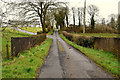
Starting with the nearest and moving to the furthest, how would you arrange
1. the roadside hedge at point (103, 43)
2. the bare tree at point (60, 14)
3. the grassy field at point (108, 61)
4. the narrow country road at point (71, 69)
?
the narrow country road at point (71, 69)
the grassy field at point (108, 61)
the roadside hedge at point (103, 43)
the bare tree at point (60, 14)

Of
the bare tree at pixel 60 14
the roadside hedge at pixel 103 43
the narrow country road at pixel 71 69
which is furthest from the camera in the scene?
the bare tree at pixel 60 14

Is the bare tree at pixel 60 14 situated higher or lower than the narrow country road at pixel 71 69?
Answer: higher

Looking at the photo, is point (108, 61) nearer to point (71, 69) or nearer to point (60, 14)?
point (71, 69)

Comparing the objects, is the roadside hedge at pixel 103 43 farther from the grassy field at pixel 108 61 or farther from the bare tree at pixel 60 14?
the bare tree at pixel 60 14

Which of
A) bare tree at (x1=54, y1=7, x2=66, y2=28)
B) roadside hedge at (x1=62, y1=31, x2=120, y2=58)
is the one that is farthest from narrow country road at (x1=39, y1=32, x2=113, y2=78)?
bare tree at (x1=54, y1=7, x2=66, y2=28)

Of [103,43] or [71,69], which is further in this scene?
[103,43]

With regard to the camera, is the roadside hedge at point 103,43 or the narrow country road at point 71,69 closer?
the narrow country road at point 71,69

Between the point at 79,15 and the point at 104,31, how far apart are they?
23.1 metres

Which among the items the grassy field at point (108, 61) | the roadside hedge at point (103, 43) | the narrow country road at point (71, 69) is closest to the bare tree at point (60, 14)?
the roadside hedge at point (103, 43)

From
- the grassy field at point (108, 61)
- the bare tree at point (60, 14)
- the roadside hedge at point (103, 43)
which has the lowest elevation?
the grassy field at point (108, 61)

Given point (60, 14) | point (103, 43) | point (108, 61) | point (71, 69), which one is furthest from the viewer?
point (60, 14)

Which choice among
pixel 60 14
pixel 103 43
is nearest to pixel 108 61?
pixel 103 43

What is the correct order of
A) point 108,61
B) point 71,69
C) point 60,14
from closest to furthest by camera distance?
point 71,69 < point 108,61 < point 60,14

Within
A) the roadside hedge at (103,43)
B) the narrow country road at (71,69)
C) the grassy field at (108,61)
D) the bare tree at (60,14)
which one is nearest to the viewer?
the narrow country road at (71,69)
